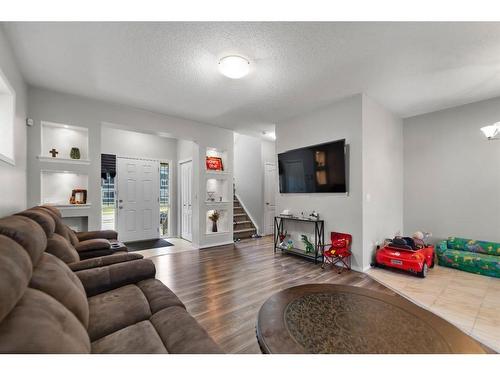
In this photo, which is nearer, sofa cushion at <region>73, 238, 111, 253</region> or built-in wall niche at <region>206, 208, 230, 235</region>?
Answer: sofa cushion at <region>73, 238, 111, 253</region>

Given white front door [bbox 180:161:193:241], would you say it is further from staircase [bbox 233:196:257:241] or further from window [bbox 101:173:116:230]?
window [bbox 101:173:116:230]

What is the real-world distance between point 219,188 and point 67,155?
9.47 ft

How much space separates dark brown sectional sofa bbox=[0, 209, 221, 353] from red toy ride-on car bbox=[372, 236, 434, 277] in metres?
3.13

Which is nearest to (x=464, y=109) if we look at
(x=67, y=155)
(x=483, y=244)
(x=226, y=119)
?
(x=483, y=244)

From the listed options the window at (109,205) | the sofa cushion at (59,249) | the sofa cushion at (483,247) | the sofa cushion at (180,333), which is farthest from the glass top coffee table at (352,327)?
the window at (109,205)

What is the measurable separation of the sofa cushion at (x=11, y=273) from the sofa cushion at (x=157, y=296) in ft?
2.34

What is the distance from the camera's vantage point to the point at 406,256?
314 cm

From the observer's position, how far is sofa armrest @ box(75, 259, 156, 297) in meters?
1.55

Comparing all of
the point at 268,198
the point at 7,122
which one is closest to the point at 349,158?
the point at 268,198

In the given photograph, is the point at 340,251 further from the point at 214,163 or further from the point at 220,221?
the point at 214,163

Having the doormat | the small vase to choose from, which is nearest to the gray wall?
the doormat

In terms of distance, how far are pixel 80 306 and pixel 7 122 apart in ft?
A: 7.99
